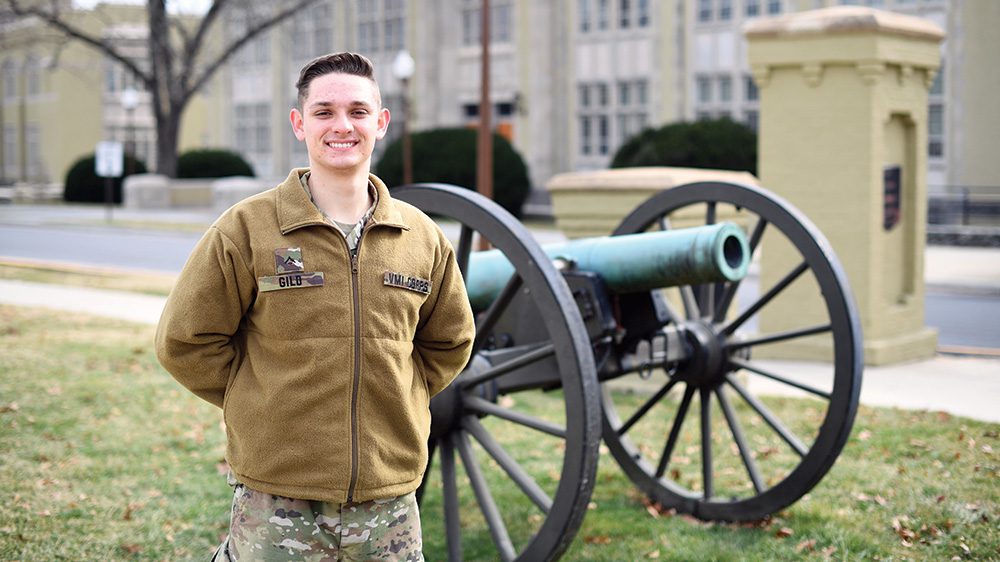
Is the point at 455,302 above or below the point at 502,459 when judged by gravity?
above

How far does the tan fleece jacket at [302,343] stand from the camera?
3.02 m

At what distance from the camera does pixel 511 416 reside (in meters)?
4.79

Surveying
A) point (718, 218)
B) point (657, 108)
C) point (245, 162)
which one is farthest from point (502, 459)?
point (245, 162)

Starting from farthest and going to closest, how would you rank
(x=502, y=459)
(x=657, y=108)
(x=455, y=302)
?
1. (x=657, y=108)
2. (x=502, y=459)
3. (x=455, y=302)

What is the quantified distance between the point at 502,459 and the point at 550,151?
98.9ft

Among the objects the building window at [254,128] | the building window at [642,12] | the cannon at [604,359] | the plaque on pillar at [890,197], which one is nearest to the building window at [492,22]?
the building window at [642,12]

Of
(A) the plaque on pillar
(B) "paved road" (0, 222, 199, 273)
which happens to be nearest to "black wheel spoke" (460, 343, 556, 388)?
(A) the plaque on pillar

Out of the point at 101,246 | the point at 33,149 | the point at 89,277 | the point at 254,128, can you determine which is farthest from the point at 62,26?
the point at 33,149

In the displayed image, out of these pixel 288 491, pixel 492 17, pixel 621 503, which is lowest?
pixel 621 503

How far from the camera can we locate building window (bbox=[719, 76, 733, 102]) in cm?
3083

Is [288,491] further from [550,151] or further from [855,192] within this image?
[550,151]

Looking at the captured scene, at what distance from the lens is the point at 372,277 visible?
3.05 meters

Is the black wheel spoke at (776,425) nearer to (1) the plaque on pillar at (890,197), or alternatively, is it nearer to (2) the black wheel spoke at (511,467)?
(2) the black wheel spoke at (511,467)

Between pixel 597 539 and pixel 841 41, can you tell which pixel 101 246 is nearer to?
pixel 841 41
